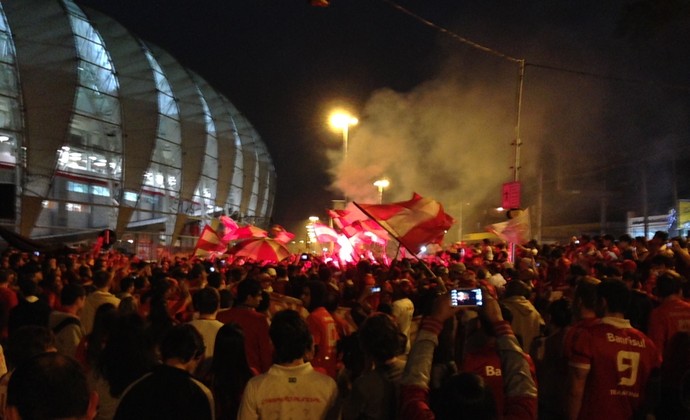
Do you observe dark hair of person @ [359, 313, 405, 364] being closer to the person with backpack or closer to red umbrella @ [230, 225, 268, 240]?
the person with backpack

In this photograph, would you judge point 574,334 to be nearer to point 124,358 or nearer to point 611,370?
point 611,370

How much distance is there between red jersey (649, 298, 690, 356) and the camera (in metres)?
3.89

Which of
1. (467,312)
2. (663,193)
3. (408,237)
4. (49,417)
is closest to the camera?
(49,417)

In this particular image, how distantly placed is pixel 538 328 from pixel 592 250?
17.5 ft

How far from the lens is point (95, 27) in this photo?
3147 cm

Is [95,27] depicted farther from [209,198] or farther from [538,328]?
[538,328]

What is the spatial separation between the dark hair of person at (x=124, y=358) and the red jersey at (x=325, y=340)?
161 centimetres

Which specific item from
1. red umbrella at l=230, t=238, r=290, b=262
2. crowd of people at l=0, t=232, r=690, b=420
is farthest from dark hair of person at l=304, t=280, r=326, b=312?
red umbrella at l=230, t=238, r=290, b=262

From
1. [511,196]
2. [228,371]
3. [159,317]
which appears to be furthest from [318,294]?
[511,196]

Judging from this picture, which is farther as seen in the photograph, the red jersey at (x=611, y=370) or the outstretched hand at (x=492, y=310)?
the red jersey at (x=611, y=370)

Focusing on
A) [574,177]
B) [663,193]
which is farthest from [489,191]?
[663,193]

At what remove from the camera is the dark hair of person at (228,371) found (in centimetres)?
351

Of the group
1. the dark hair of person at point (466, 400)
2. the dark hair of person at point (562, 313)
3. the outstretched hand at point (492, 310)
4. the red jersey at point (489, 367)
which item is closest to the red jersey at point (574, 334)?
the red jersey at point (489, 367)

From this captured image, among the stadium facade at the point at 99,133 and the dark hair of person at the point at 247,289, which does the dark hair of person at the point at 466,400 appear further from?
the stadium facade at the point at 99,133
